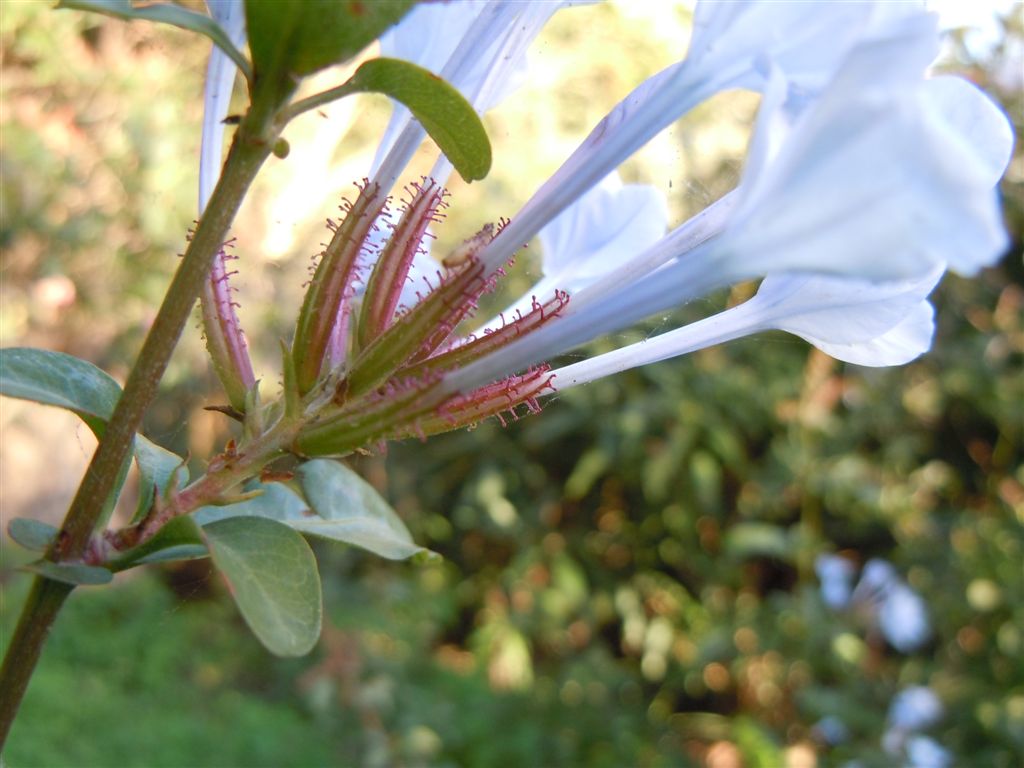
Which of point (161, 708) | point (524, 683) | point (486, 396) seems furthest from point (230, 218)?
point (524, 683)

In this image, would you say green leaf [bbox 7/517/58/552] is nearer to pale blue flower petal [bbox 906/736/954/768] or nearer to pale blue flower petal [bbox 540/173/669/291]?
pale blue flower petal [bbox 540/173/669/291]

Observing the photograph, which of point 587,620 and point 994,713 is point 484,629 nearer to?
point 587,620

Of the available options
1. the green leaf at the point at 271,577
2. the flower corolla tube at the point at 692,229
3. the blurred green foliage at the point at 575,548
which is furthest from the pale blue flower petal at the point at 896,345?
the blurred green foliage at the point at 575,548

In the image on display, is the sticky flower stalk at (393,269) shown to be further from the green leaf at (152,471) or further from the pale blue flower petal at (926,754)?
the pale blue flower petal at (926,754)

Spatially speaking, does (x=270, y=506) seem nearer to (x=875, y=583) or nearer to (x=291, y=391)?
(x=291, y=391)

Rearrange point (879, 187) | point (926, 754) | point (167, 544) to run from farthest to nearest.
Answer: point (926, 754), point (167, 544), point (879, 187)

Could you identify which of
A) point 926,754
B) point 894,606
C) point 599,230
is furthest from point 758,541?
point 599,230
